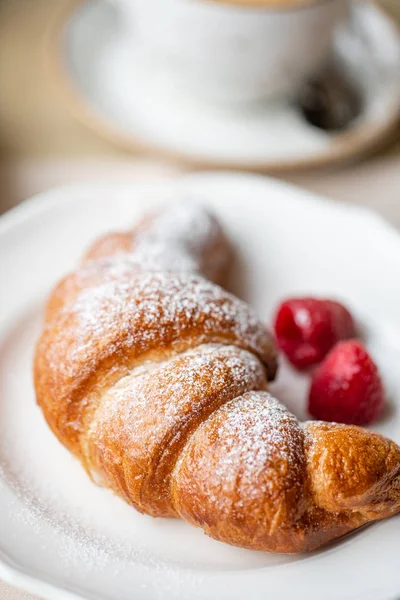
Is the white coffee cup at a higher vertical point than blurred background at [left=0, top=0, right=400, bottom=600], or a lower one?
higher

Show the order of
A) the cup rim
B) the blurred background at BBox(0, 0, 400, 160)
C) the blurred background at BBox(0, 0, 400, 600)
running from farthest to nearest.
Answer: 1. the blurred background at BBox(0, 0, 400, 160)
2. the blurred background at BBox(0, 0, 400, 600)
3. the cup rim

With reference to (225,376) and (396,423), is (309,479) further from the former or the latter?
(396,423)

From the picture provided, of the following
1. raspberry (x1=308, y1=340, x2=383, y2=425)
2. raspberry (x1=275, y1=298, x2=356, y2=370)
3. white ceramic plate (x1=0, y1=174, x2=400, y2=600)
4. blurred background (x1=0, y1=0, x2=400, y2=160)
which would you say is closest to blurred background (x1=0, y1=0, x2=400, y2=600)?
blurred background (x1=0, y1=0, x2=400, y2=160)

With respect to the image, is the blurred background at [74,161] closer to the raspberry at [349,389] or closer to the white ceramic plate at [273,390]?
the white ceramic plate at [273,390]

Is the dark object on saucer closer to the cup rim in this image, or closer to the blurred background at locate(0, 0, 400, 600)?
the blurred background at locate(0, 0, 400, 600)

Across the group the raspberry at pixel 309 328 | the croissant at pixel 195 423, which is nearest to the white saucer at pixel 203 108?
the raspberry at pixel 309 328

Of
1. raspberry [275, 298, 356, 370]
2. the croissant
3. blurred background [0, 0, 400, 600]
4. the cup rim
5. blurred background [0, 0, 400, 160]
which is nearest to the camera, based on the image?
the croissant
